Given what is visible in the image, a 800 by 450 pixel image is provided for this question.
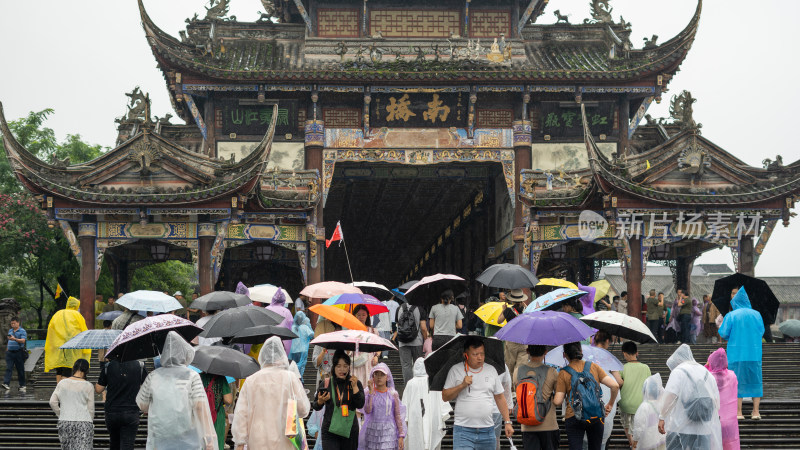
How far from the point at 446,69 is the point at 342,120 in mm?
2896

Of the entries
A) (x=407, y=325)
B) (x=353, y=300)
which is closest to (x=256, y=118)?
(x=407, y=325)

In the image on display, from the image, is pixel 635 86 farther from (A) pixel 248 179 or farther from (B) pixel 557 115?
(A) pixel 248 179

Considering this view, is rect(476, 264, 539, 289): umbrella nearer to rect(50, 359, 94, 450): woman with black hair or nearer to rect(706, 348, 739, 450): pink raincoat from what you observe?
rect(706, 348, 739, 450): pink raincoat

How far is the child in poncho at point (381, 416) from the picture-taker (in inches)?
359

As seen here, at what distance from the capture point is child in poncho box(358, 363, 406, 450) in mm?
9117

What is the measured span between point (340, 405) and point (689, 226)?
1527cm

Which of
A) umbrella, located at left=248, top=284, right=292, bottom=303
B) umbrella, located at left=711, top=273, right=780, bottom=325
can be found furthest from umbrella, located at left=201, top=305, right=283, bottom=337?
umbrella, located at left=711, top=273, right=780, bottom=325

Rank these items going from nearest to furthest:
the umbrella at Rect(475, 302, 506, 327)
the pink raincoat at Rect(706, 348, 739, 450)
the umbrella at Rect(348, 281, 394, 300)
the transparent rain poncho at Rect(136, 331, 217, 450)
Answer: the transparent rain poncho at Rect(136, 331, 217, 450), the pink raincoat at Rect(706, 348, 739, 450), the umbrella at Rect(475, 302, 506, 327), the umbrella at Rect(348, 281, 394, 300)

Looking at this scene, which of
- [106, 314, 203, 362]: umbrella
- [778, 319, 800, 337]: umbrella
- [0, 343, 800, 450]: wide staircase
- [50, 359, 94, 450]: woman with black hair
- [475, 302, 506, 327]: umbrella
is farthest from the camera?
[778, 319, 800, 337]: umbrella

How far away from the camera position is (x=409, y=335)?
12984mm

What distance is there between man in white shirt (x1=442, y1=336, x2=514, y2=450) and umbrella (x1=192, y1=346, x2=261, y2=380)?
185 cm

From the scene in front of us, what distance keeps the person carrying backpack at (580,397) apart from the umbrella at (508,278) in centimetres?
395

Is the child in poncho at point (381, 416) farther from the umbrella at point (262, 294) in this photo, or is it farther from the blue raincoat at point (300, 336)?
the umbrella at point (262, 294)

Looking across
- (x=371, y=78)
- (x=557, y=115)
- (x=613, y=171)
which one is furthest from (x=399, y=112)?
(x=613, y=171)
